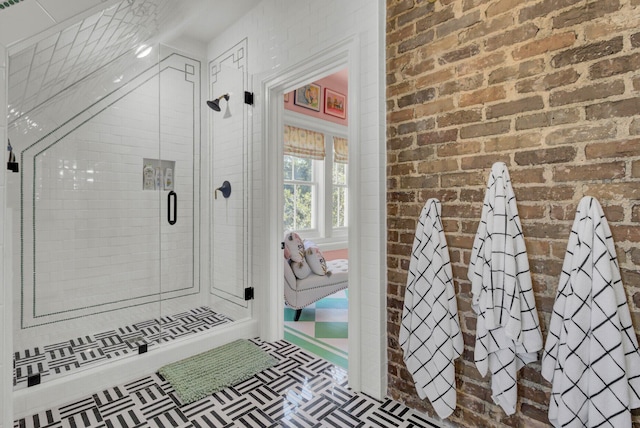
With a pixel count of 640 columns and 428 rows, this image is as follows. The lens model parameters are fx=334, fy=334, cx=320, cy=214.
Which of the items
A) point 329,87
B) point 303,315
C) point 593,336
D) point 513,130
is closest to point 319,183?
point 329,87

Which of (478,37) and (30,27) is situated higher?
(478,37)

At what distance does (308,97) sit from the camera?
173 inches

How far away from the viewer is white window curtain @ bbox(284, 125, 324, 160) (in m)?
4.25

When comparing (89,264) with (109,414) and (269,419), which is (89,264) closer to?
(109,414)

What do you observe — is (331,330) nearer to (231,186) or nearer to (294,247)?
(294,247)

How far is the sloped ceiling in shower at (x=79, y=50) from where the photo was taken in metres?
1.66

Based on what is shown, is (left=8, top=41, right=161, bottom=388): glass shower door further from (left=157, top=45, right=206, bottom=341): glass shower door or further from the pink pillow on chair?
the pink pillow on chair

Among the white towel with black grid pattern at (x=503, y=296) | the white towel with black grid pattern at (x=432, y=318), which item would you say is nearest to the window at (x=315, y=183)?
the white towel with black grid pattern at (x=432, y=318)

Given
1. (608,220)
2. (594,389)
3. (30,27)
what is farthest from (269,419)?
(30,27)

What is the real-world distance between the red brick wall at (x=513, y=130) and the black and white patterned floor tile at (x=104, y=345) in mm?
1671

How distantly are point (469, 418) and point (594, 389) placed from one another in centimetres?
63

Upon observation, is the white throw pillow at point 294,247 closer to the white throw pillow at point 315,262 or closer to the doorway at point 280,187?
the white throw pillow at point 315,262

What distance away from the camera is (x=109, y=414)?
1.79 m

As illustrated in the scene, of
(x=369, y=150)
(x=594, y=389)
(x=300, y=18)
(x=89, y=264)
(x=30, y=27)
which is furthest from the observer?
(x=89, y=264)
